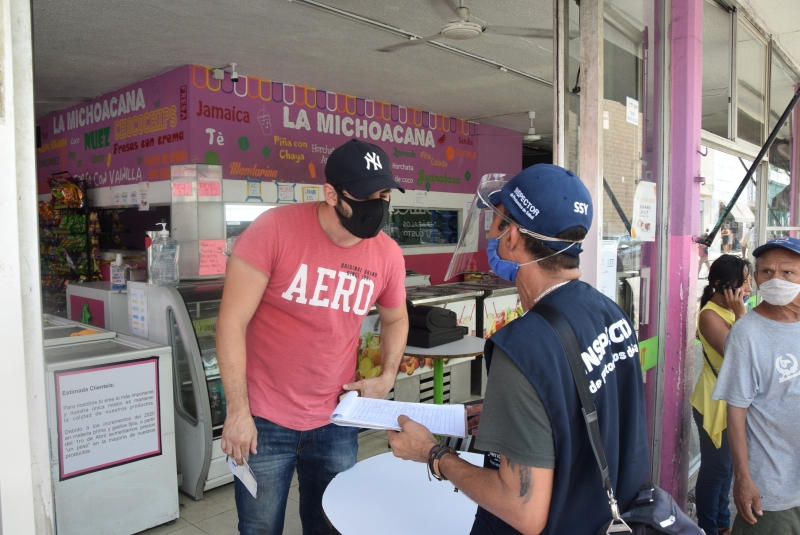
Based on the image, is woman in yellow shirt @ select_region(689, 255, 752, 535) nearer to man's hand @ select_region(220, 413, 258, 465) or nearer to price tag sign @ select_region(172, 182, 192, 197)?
man's hand @ select_region(220, 413, 258, 465)

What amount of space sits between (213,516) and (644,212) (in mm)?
2719

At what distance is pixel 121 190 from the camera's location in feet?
20.7

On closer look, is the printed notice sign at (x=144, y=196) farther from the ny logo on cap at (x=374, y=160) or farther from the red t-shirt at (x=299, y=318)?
the ny logo on cap at (x=374, y=160)

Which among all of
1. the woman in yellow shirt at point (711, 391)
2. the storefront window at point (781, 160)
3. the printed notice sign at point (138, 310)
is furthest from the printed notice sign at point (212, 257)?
the storefront window at point (781, 160)

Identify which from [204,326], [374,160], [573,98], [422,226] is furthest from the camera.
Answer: [422,226]

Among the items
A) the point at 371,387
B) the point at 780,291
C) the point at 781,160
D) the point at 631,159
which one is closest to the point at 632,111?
the point at 631,159

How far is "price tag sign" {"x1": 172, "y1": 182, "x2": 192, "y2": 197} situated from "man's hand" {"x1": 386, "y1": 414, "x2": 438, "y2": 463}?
15.3ft

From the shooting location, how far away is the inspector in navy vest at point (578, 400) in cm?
106

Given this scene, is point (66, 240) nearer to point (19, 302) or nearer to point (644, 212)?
point (644, 212)

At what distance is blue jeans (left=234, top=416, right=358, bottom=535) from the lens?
186cm

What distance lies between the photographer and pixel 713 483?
2887mm

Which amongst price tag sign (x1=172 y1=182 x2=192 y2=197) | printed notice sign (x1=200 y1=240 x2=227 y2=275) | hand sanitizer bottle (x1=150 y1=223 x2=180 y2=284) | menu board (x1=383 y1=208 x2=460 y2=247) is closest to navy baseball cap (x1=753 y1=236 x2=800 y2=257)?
hand sanitizer bottle (x1=150 y1=223 x2=180 y2=284)

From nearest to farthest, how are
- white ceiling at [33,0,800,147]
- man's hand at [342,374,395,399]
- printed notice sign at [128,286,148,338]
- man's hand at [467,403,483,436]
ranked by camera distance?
1. man's hand at [467,403,483,436]
2. man's hand at [342,374,395,399]
3. printed notice sign at [128,286,148,338]
4. white ceiling at [33,0,800,147]

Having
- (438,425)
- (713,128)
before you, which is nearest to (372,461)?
(438,425)
